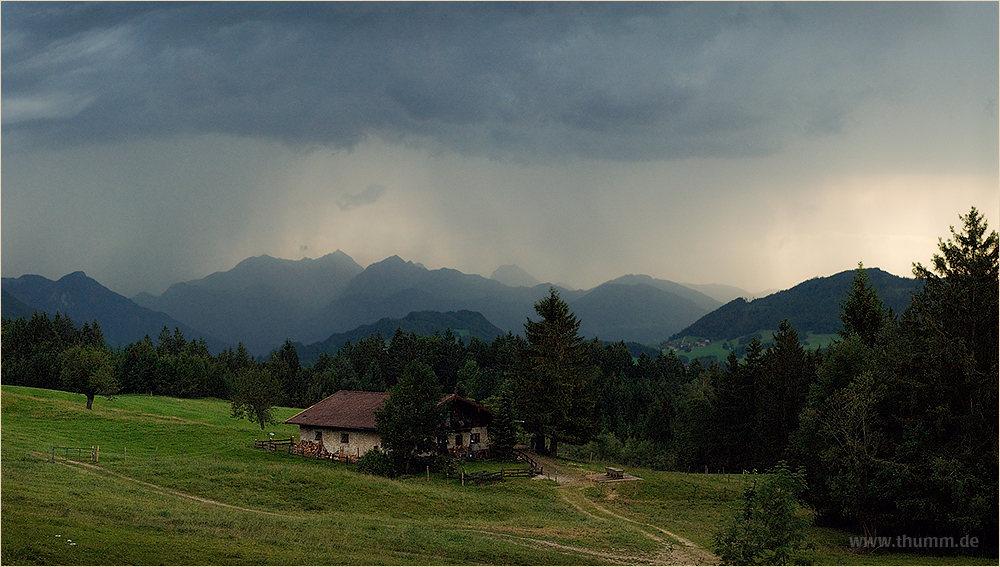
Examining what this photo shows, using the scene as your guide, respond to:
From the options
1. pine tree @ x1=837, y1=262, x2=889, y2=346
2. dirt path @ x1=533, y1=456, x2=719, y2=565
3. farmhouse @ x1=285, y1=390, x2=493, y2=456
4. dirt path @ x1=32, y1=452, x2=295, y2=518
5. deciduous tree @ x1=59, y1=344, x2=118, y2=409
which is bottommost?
dirt path @ x1=533, y1=456, x2=719, y2=565

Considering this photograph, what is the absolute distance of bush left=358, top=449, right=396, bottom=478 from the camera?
46.3 metres

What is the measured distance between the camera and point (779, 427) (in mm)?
59125

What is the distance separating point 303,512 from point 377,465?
13.3 m

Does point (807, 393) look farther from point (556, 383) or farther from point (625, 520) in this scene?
point (625, 520)

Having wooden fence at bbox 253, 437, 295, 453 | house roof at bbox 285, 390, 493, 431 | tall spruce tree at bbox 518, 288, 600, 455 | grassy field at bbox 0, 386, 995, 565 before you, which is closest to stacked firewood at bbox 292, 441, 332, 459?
wooden fence at bbox 253, 437, 295, 453

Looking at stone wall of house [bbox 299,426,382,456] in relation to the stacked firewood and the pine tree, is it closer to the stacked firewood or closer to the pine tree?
the stacked firewood

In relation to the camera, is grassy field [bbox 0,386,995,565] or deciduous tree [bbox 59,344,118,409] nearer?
grassy field [bbox 0,386,995,565]

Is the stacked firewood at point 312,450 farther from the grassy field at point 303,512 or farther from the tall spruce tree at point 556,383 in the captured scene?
the tall spruce tree at point 556,383

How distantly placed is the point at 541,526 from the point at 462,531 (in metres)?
4.63

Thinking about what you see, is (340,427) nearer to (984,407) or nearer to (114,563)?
(114,563)

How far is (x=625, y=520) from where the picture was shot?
35.8m

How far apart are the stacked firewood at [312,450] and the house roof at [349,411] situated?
1.63 m

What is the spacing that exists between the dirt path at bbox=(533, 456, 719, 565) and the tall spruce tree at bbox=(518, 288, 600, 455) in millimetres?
3369

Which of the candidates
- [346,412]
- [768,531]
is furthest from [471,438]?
[768,531]
